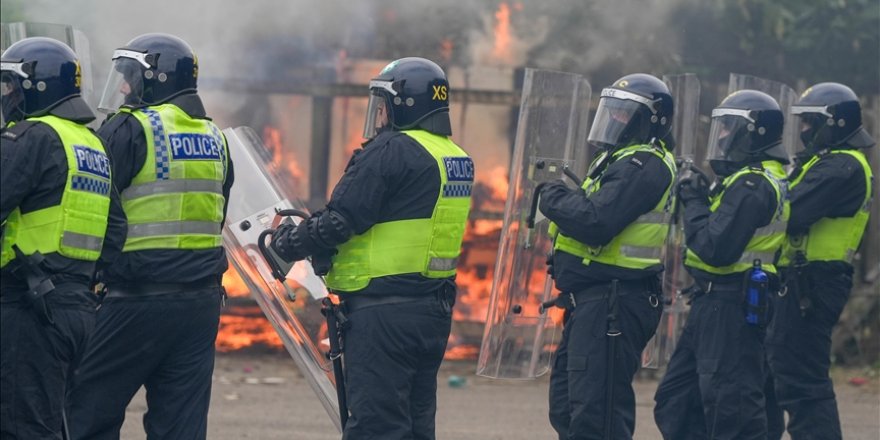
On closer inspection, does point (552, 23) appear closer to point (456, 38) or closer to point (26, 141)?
point (456, 38)

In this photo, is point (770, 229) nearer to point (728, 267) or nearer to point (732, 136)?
point (728, 267)

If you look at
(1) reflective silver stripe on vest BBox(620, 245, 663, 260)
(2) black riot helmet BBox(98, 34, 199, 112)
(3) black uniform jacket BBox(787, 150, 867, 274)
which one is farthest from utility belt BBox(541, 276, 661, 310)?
(2) black riot helmet BBox(98, 34, 199, 112)

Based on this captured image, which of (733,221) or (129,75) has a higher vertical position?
(129,75)

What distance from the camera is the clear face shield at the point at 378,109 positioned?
5781 millimetres

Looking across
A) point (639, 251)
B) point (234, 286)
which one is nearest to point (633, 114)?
point (639, 251)

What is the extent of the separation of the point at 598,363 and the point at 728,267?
39.6 inches

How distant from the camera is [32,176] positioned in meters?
4.73

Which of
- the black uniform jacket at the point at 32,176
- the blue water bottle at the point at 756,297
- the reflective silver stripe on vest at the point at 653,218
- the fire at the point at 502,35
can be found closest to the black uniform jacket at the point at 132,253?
the black uniform jacket at the point at 32,176

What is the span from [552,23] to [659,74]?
1097 millimetres

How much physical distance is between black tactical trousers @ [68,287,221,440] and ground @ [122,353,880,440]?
2.52 metres

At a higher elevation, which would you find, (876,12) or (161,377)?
(876,12)

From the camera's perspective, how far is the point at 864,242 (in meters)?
12.1

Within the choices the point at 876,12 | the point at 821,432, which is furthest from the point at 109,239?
the point at 876,12

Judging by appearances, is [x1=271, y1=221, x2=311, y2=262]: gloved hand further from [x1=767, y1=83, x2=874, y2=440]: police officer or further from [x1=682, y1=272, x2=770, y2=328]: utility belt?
[x1=767, y1=83, x2=874, y2=440]: police officer
